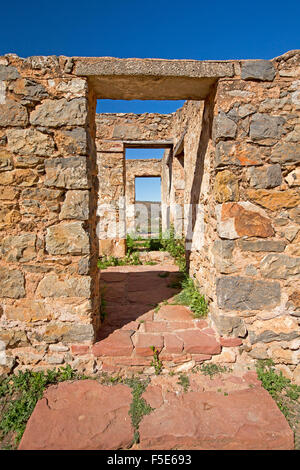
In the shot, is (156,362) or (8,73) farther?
(156,362)

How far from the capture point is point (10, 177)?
86.9 inches

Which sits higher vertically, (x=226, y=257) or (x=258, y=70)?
(x=258, y=70)

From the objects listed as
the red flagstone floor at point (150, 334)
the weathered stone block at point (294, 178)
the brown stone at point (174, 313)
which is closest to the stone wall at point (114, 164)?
the red flagstone floor at point (150, 334)

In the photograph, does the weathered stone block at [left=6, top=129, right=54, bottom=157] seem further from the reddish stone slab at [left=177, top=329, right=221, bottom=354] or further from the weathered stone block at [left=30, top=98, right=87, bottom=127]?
the reddish stone slab at [left=177, top=329, right=221, bottom=354]

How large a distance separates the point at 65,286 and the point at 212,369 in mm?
1537

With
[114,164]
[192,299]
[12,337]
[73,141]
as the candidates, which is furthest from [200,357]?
[114,164]

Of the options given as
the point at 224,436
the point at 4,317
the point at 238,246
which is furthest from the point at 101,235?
the point at 224,436

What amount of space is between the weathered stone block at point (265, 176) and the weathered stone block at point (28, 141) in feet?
6.04

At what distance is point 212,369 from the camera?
2.29m

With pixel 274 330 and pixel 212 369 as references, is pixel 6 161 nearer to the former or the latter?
pixel 212 369

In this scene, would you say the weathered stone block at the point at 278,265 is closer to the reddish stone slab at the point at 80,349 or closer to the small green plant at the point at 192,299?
the small green plant at the point at 192,299

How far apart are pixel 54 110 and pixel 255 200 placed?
1973 mm

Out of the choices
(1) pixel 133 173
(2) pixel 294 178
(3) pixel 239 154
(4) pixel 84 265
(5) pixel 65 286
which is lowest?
(5) pixel 65 286

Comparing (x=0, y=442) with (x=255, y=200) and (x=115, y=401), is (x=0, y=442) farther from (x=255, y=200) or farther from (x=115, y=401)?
(x=255, y=200)
